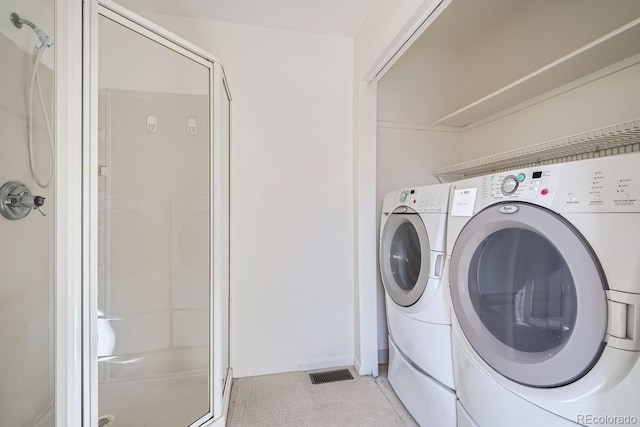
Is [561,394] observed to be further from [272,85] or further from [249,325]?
[272,85]

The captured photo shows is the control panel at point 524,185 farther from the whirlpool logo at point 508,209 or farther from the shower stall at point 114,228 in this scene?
the shower stall at point 114,228

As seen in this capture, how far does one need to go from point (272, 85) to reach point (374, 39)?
76 cm

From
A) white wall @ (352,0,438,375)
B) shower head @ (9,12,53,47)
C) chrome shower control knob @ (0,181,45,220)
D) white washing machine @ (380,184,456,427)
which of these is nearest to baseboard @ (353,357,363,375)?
white wall @ (352,0,438,375)

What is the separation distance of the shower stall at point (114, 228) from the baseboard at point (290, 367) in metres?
0.16

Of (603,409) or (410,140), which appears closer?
(603,409)

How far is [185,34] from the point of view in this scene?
1.74 m

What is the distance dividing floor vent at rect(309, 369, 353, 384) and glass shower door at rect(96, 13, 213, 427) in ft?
2.33

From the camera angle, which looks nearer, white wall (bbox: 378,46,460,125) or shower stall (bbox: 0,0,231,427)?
shower stall (bbox: 0,0,231,427)

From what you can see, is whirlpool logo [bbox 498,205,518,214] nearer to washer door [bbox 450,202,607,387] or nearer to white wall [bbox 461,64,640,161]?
washer door [bbox 450,202,607,387]

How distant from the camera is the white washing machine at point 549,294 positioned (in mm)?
594

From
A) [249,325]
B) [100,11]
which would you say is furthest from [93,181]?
[249,325]

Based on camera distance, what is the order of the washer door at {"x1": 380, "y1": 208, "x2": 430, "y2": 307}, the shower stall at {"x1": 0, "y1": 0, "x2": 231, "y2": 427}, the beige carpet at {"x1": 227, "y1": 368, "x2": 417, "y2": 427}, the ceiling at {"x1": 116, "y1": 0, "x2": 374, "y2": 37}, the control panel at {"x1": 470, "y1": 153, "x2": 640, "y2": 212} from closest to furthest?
1. the control panel at {"x1": 470, "y1": 153, "x2": 640, "y2": 212}
2. the shower stall at {"x1": 0, "y1": 0, "x2": 231, "y2": 427}
3. the washer door at {"x1": 380, "y1": 208, "x2": 430, "y2": 307}
4. the beige carpet at {"x1": 227, "y1": 368, "x2": 417, "y2": 427}
5. the ceiling at {"x1": 116, "y1": 0, "x2": 374, "y2": 37}

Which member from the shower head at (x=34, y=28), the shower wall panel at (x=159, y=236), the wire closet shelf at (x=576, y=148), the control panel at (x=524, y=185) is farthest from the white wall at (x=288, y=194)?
the control panel at (x=524, y=185)

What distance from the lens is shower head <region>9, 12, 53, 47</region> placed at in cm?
97
